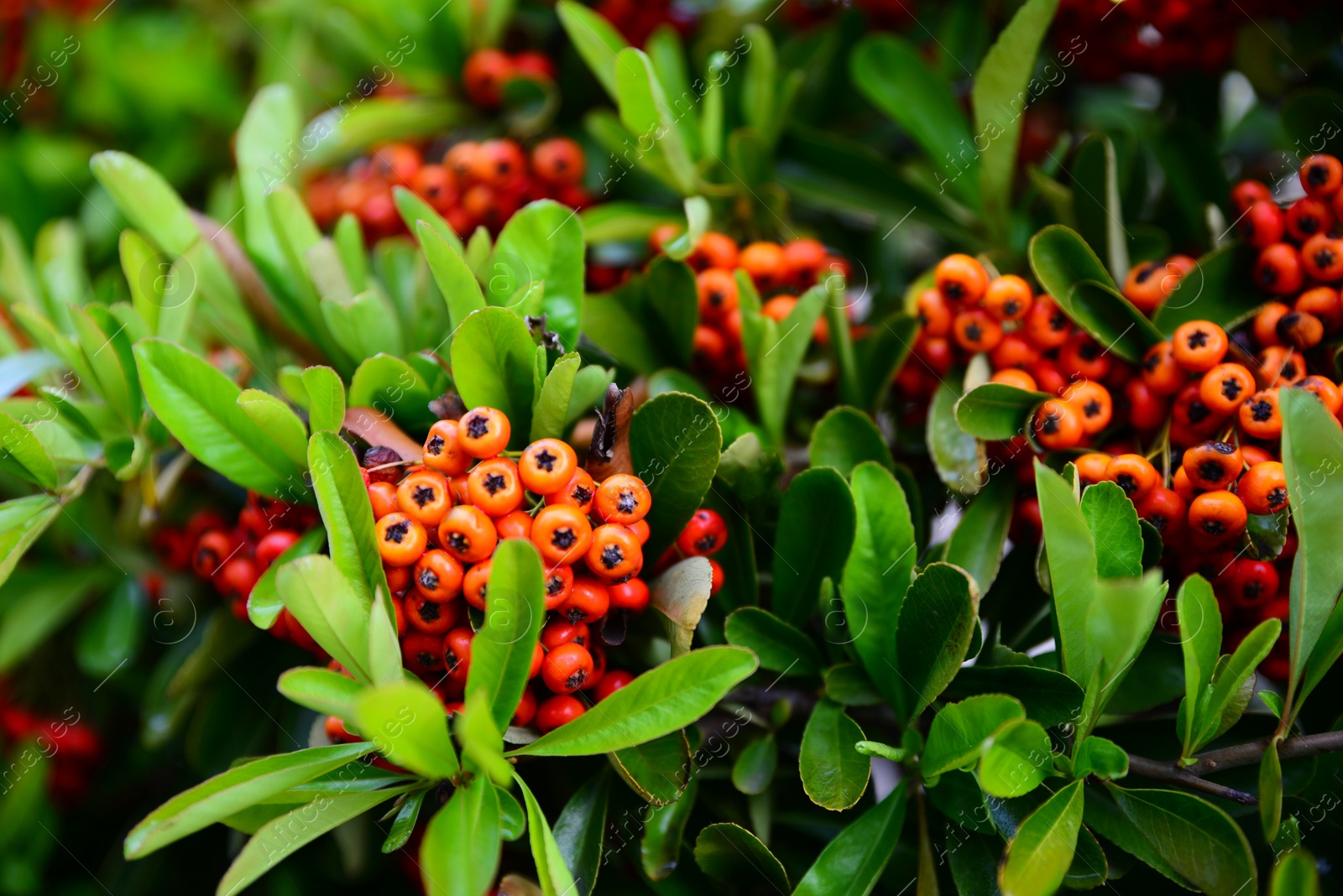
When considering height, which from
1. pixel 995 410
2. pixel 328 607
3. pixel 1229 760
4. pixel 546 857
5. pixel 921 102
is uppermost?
pixel 328 607

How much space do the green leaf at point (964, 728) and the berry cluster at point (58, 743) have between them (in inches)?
73.8

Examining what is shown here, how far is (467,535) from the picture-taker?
102 centimetres

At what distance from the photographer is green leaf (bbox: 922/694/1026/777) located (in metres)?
0.95

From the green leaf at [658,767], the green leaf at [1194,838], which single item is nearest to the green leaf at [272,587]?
the green leaf at [658,767]

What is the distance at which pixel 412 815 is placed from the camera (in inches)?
40.6

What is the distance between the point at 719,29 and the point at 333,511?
56.7 inches

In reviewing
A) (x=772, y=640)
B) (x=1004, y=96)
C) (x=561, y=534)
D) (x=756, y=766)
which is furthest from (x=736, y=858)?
(x=1004, y=96)

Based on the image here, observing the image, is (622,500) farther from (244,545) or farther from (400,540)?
(244,545)

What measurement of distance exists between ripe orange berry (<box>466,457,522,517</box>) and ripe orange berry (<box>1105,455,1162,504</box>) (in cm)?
77

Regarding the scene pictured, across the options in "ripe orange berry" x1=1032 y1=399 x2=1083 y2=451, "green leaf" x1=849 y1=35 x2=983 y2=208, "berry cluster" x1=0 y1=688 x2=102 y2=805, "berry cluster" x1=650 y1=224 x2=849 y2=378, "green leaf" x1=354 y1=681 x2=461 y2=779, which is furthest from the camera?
"berry cluster" x1=0 y1=688 x2=102 y2=805

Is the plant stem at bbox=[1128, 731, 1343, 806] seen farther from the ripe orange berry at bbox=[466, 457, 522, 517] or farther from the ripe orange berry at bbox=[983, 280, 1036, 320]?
the ripe orange berry at bbox=[466, 457, 522, 517]

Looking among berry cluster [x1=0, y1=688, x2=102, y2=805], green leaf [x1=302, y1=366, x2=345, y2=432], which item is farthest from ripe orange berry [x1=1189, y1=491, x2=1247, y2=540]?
berry cluster [x1=0, y1=688, x2=102, y2=805]

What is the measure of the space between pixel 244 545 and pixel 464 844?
73 centimetres

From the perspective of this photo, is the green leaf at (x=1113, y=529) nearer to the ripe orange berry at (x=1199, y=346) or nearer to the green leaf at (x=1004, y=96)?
the ripe orange berry at (x=1199, y=346)
